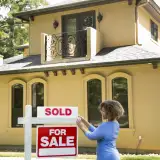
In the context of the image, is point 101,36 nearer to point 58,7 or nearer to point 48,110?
point 58,7

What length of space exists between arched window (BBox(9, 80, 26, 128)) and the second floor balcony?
5.46 ft

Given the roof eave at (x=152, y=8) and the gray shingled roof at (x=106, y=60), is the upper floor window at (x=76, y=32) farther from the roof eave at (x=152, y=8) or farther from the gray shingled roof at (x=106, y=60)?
the roof eave at (x=152, y=8)

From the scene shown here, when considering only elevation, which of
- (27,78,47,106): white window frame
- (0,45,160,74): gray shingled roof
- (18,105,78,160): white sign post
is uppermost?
(0,45,160,74): gray shingled roof

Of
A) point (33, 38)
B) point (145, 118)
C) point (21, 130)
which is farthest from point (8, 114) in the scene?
point (145, 118)

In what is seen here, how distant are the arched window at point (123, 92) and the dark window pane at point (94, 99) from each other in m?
0.58

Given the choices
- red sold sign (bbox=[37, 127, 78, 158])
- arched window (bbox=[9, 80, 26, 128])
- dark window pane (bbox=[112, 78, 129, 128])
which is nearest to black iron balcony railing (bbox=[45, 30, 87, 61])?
arched window (bbox=[9, 80, 26, 128])

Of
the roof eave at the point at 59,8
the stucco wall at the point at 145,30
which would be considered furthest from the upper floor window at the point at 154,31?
the roof eave at the point at 59,8

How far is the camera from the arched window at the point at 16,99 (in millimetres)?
15969

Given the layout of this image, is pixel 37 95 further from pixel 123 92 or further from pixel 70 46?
pixel 123 92

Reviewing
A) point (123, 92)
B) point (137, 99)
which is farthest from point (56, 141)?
point (123, 92)

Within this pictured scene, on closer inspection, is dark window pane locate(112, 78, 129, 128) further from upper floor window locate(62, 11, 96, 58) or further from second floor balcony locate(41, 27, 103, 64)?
upper floor window locate(62, 11, 96, 58)

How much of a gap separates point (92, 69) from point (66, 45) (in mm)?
2092

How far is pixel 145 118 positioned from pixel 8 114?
21.1ft

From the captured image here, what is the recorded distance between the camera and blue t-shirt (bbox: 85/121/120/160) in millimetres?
3988
